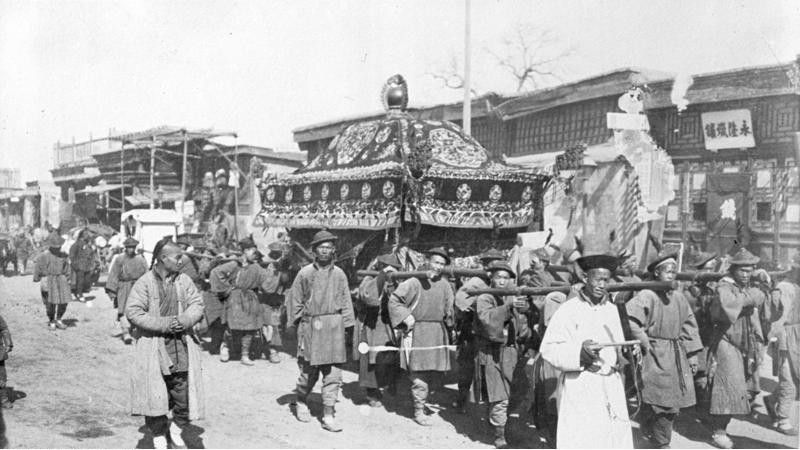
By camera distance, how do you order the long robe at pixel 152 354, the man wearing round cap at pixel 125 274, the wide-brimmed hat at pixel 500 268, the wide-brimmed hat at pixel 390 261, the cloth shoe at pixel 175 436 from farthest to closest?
the man wearing round cap at pixel 125 274 → the wide-brimmed hat at pixel 390 261 → the wide-brimmed hat at pixel 500 268 → the cloth shoe at pixel 175 436 → the long robe at pixel 152 354

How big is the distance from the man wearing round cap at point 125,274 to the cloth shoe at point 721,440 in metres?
8.25

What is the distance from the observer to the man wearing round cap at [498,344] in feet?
19.0

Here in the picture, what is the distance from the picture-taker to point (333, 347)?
6.23 meters

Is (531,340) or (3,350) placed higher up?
(531,340)

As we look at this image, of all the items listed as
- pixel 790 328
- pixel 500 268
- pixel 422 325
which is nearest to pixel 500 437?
pixel 422 325

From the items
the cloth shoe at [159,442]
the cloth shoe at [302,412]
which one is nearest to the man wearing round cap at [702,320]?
the cloth shoe at [302,412]

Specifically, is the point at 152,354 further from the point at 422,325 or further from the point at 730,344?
the point at 730,344

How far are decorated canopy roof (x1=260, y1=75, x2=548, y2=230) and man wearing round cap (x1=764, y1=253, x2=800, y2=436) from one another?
3221mm

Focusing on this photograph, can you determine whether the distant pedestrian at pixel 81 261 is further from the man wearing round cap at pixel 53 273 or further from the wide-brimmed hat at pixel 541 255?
the wide-brimmed hat at pixel 541 255

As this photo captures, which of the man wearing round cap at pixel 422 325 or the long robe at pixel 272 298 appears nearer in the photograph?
the man wearing round cap at pixel 422 325

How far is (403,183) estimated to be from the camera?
7797 mm

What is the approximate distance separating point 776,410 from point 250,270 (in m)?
6.83

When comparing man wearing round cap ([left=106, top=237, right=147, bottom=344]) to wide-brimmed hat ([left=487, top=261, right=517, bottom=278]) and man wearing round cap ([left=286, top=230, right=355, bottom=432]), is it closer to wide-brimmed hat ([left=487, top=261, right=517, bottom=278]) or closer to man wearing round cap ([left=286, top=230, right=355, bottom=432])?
man wearing round cap ([left=286, top=230, right=355, bottom=432])

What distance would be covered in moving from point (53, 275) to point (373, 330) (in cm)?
660
